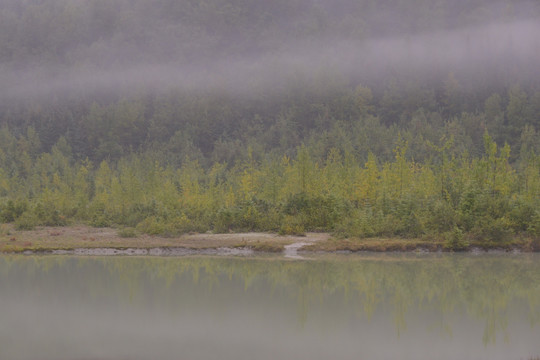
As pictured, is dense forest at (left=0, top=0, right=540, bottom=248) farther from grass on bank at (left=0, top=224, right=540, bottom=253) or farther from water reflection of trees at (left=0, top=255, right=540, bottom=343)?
water reflection of trees at (left=0, top=255, right=540, bottom=343)

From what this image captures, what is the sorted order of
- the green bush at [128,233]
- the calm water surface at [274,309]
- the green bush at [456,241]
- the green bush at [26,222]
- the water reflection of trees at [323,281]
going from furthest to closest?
the green bush at [26,222] → the green bush at [128,233] → the green bush at [456,241] → the water reflection of trees at [323,281] → the calm water surface at [274,309]

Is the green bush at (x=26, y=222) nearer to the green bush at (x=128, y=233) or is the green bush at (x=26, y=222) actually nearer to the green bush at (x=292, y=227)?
the green bush at (x=128, y=233)

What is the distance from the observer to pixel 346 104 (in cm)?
13088

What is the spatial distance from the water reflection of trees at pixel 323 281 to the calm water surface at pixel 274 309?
0.06 m

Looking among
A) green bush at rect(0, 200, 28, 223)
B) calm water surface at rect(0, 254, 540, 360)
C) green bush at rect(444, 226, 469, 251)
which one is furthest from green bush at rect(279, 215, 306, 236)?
green bush at rect(0, 200, 28, 223)

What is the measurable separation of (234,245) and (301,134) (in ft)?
314

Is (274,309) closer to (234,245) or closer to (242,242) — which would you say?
(234,245)

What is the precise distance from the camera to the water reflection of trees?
18.9m

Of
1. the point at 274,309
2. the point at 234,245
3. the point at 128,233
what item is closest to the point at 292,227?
the point at 234,245

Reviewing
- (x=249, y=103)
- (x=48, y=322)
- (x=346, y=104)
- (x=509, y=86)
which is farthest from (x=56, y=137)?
(x=48, y=322)

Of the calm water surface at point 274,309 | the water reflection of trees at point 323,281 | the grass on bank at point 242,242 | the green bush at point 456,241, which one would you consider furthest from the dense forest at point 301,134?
the calm water surface at point 274,309

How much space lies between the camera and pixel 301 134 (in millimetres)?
128125

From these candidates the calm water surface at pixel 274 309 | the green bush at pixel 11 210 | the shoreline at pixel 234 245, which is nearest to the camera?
the calm water surface at pixel 274 309

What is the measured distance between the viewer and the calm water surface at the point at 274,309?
45.6 feet
